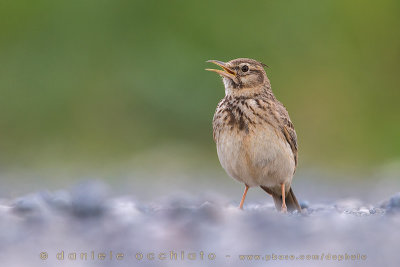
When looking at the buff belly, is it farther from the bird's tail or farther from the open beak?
the open beak

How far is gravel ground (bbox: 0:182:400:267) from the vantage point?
3.82 m

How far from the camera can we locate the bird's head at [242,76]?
24.4 ft

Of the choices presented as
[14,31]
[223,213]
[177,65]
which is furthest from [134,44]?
[223,213]

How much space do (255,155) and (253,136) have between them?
6.8 inches

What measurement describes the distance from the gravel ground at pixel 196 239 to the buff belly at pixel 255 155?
2.25 metres

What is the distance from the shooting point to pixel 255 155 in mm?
6828

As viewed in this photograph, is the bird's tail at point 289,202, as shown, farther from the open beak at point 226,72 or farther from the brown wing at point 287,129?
the open beak at point 226,72

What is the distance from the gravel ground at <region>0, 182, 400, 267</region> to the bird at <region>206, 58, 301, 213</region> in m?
2.28

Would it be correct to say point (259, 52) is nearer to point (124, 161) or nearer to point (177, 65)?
point (177, 65)

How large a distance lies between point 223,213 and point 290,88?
33.3 ft

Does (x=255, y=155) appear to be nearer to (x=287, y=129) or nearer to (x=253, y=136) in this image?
(x=253, y=136)

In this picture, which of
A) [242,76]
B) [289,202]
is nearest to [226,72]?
[242,76]

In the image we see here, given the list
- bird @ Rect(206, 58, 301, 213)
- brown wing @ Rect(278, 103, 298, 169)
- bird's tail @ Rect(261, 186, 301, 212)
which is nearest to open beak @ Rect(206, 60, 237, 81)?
bird @ Rect(206, 58, 301, 213)
